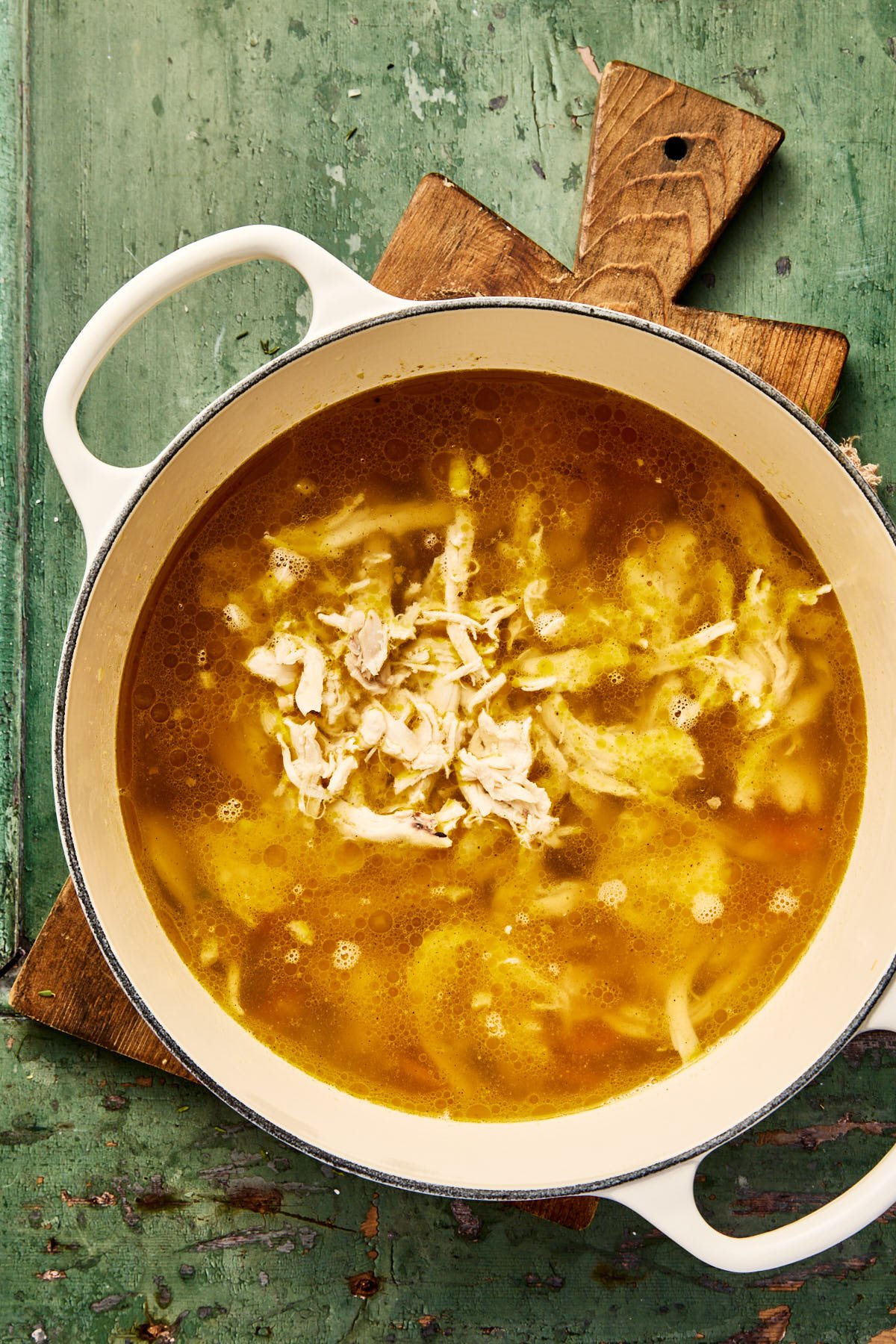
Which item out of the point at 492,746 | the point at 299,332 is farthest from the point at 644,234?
the point at 492,746

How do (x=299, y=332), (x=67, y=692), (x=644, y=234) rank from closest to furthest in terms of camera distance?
1. (x=67, y=692)
2. (x=644, y=234)
3. (x=299, y=332)

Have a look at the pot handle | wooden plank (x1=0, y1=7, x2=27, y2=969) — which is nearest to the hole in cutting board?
wooden plank (x1=0, y1=7, x2=27, y2=969)

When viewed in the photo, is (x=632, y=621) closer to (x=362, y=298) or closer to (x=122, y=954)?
(x=362, y=298)

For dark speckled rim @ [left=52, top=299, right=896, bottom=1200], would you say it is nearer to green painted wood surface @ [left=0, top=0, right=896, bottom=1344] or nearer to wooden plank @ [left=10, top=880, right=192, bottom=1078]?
wooden plank @ [left=10, top=880, right=192, bottom=1078]

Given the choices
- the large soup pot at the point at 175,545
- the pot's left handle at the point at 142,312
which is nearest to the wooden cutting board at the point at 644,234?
the large soup pot at the point at 175,545

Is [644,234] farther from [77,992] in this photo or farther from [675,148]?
[77,992]

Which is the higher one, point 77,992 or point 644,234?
point 644,234

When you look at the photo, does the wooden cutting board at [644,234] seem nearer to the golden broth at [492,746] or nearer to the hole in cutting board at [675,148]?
the hole in cutting board at [675,148]
